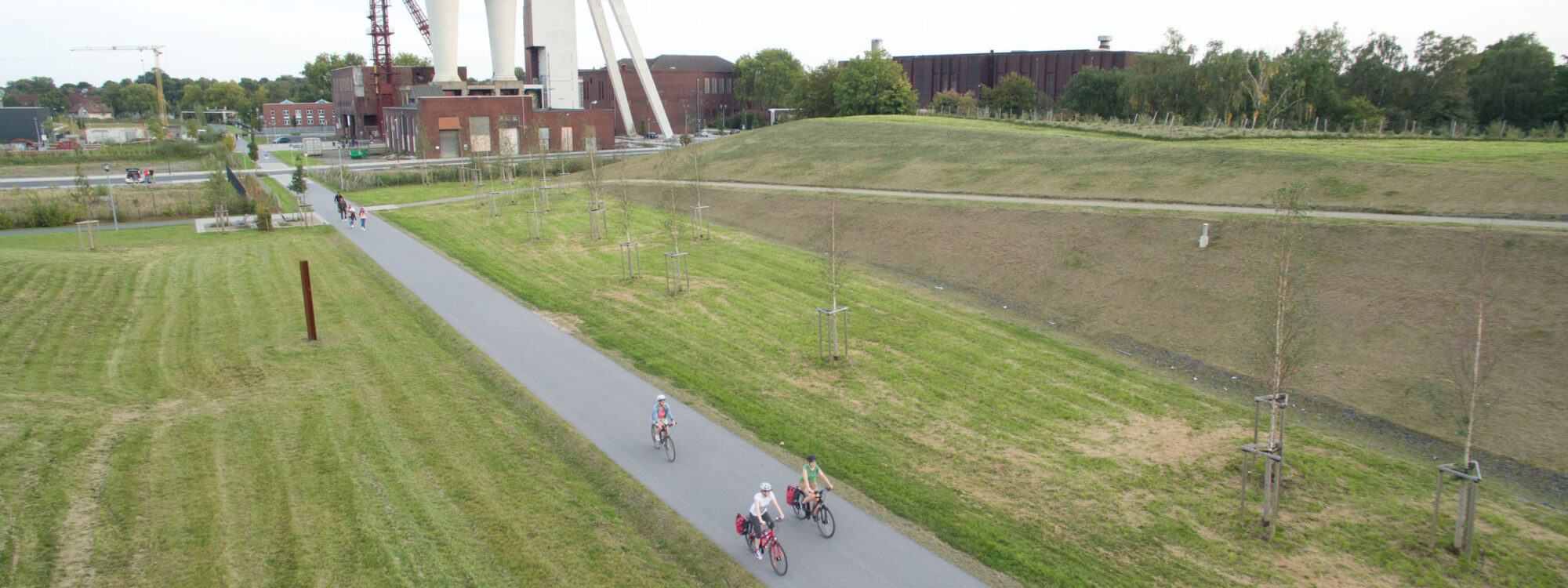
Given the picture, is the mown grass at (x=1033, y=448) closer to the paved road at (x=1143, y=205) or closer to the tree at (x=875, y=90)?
the paved road at (x=1143, y=205)

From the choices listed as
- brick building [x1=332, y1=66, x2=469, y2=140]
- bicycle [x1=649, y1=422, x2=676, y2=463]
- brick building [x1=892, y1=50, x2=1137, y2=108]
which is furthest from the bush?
brick building [x1=892, y1=50, x2=1137, y2=108]

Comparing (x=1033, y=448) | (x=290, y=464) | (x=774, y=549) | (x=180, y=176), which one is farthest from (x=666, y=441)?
(x=180, y=176)

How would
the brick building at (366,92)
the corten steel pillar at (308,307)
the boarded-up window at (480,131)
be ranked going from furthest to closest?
the brick building at (366,92), the boarded-up window at (480,131), the corten steel pillar at (308,307)

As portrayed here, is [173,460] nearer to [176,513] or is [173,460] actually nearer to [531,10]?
[176,513]

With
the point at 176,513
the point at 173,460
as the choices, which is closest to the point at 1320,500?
the point at 176,513

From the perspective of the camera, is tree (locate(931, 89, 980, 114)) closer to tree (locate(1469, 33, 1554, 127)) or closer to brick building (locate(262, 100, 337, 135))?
tree (locate(1469, 33, 1554, 127))

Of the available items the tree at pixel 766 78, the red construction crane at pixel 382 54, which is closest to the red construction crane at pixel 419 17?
the red construction crane at pixel 382 54
